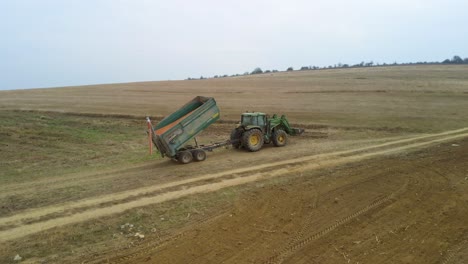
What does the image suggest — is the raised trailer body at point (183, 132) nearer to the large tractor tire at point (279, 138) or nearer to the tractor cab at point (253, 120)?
the tractor cab at point (253, 120)

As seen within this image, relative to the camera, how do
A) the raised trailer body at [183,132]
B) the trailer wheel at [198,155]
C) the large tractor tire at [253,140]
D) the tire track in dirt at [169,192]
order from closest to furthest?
1. the tire track in dirt at [169,192]
2. the raised trailer body at [183,132]
3. the trailer wheel at [198,155]
4. the large tractor tire at [253,140]

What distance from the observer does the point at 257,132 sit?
1617 centimetres

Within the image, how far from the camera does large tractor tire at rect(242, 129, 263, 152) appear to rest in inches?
625

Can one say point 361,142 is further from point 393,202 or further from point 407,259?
point 407,259

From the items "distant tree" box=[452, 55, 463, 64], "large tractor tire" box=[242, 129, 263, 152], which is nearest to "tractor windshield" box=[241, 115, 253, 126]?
"large tractor tire" box=[242, 129, 263, 152]

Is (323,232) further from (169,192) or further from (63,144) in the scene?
(63,144)

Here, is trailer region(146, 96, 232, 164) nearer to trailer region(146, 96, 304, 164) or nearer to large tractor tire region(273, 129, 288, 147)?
trailer region(146, 96, 304, 164)

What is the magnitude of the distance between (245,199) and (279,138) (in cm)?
692

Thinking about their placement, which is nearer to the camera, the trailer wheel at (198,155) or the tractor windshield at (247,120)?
the trailer wheel at (198,155)

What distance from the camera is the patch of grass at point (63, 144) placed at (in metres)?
15.1

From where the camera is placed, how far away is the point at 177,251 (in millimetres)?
7762

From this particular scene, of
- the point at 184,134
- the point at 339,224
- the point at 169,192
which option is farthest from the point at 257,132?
the point at 339,224

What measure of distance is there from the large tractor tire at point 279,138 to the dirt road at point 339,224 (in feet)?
14.1

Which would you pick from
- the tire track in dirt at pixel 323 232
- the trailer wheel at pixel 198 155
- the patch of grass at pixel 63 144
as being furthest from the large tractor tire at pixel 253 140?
the tire track in dirt at pixel 323 232
